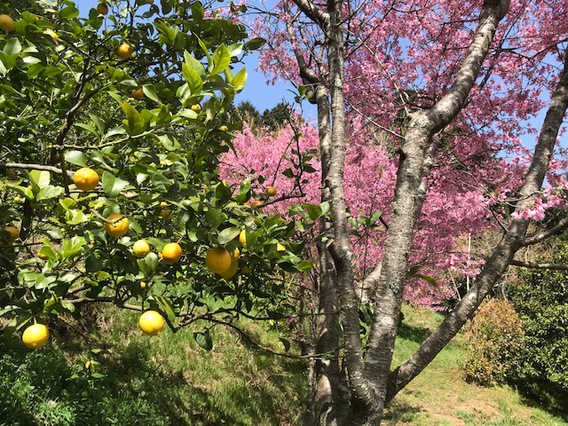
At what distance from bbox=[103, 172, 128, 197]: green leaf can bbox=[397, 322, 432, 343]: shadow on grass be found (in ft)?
42.5

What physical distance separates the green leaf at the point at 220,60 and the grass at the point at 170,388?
142 centimetres

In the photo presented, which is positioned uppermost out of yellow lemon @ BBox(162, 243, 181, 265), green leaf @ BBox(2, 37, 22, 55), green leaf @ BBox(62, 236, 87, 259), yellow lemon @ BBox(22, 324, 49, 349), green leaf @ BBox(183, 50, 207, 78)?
green leaf @ BBox(2, 37, 22, 55)

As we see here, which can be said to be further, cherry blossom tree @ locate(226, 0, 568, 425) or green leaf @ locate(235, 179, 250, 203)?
cherry blossom tree @ locate(226, 0, 568, 425)

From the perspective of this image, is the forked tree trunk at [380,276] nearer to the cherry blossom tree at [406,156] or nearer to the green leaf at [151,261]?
the cherry blossom tree at [406,156]

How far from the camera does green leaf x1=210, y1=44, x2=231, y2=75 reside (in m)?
1.03

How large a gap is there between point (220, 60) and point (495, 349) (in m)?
11.1

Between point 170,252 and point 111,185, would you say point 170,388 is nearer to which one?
point 170,252

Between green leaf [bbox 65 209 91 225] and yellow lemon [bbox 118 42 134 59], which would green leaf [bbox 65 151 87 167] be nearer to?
green leaf [bbox 65 209 91 225]

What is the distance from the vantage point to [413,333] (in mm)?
13508

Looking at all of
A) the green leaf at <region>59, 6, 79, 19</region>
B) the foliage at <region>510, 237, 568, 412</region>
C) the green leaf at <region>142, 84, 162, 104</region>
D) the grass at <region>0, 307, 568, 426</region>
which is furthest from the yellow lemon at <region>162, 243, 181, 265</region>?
the foliage at <region>510, 237, 568, 412</region>

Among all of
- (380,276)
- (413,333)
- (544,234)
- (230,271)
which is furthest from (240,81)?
(413,333)

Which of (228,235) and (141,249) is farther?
(141,249)

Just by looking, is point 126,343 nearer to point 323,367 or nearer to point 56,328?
point 56,328

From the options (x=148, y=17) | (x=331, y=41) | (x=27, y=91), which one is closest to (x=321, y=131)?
(x=331, y=41)
